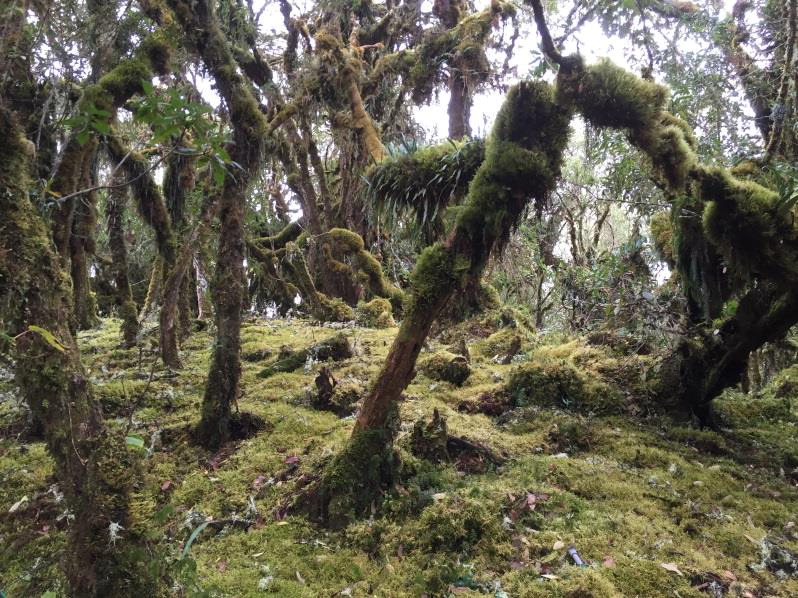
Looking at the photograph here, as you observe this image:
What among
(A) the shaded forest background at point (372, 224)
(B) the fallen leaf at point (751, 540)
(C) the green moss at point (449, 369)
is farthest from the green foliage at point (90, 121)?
(C) the green moss at point (449, 369)

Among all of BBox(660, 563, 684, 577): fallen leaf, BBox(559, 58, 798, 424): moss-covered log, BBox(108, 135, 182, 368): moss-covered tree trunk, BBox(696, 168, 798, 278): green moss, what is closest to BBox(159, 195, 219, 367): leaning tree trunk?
BBox(108, 135, 182, 368): moss-covered tree trunk

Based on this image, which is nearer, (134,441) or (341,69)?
(134,441)

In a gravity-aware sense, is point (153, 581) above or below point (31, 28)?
below

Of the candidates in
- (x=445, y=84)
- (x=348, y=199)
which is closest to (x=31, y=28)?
(x=348, y=199)

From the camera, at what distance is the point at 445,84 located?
1099 cm

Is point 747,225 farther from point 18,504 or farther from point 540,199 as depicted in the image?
point 18,504

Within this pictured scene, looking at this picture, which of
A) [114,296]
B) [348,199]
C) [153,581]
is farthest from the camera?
[114,296]

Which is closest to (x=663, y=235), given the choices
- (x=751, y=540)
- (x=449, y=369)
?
(x=449, y=369)

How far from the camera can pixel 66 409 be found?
2564 mm

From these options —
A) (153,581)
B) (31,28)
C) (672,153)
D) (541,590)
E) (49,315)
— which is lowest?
(541,590)

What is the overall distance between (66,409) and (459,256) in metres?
2.68

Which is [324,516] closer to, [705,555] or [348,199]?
[705,555]

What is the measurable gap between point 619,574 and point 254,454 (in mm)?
3225

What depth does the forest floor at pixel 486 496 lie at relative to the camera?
3.31m
